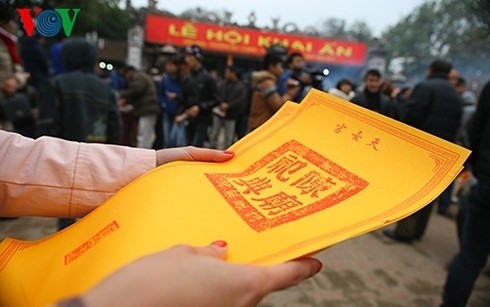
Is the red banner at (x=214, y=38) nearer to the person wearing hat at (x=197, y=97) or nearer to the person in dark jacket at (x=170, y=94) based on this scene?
the person in dark jacket at (x=170, y=94)

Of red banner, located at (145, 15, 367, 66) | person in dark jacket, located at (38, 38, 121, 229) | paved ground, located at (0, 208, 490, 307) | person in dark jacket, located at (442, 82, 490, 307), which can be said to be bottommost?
paved ground, located at (0, 208, 490, 307)

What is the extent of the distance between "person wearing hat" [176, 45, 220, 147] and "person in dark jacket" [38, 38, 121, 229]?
6.34ft

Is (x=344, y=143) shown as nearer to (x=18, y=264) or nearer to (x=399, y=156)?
(x=399, y=156)

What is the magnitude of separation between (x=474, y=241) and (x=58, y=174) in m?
1.69

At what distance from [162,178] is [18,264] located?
0.26 metres

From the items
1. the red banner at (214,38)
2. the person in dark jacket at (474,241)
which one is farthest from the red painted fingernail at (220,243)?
the red banner at (214,38)

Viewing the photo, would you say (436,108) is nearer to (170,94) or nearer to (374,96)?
(374,96)

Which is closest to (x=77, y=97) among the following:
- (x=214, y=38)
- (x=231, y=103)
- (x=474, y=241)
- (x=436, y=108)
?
(x=474, y=241)

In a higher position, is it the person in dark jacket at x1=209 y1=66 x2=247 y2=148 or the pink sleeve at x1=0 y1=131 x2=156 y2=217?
the pink sleeve at x1=0 y1=131 x2=156 y2=217

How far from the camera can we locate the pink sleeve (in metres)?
0.71

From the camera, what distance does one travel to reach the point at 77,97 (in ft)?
7.06

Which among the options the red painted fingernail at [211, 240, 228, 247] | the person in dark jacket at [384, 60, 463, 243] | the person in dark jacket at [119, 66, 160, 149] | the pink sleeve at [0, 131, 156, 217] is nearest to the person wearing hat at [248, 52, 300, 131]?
the person in dark jacket at [384, 60, 463, 243]

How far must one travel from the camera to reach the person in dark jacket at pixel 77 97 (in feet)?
6.88

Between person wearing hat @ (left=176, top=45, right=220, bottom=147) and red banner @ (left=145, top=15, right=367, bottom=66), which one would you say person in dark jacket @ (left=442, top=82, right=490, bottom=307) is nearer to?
person wearing hat @ (left=176, top=45, right=220, bottom=147)
